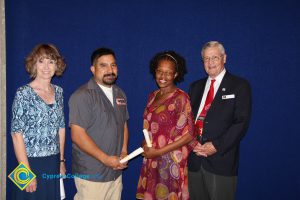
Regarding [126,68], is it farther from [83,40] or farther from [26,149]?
[26,149]

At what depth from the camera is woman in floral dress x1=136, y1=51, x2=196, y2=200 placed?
7.18 feet

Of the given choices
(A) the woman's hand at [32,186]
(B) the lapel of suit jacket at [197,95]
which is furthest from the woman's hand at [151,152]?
(A) the woman's hand at [32,186]

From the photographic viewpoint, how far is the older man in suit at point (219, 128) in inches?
89.3

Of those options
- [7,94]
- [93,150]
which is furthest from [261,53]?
[7,94]

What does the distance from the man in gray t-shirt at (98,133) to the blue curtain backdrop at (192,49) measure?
64 cm

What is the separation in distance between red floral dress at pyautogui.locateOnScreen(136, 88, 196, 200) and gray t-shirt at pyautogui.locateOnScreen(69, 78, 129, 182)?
1.15ft

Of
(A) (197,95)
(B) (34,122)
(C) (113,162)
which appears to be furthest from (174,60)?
(B) (34,122)

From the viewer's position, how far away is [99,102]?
2.19 metres

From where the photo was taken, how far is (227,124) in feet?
7.58

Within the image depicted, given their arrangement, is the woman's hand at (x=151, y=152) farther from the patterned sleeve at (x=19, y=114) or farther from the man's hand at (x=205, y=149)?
the patterned sleeve at (x=19, y=114)

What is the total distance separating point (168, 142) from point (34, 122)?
1091 millimetres

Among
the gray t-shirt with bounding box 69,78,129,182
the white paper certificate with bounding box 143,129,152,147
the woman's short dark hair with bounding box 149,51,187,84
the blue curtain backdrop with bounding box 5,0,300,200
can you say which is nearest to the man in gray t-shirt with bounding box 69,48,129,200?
the gray t-shirt with bounding box 69,78,129,182

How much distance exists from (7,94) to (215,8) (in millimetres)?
2440

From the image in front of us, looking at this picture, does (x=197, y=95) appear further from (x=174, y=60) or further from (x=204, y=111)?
(x=174, y=60)
